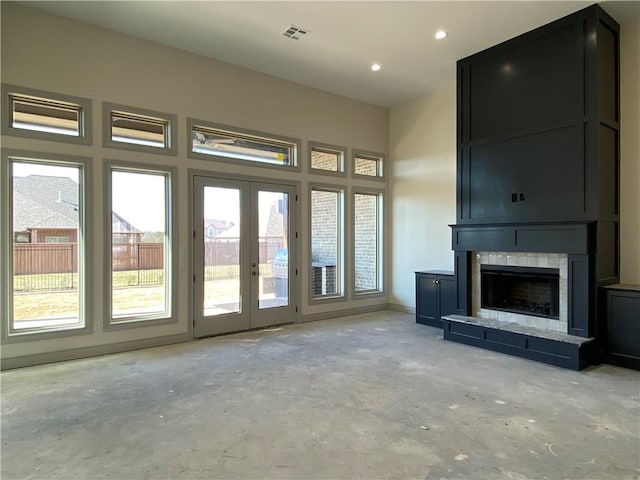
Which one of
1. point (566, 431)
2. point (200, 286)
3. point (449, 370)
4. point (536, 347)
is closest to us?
point (566, 431)

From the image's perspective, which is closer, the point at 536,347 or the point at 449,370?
the point at 449,370

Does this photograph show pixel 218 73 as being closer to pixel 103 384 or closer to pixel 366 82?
pixel 366 82

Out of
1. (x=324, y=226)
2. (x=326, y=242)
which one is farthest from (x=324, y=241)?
(x=324, y=226)

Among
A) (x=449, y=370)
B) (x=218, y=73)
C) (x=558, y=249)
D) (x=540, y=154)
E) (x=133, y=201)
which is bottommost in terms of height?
(x=449, y=370)

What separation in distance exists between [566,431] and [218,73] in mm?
5904

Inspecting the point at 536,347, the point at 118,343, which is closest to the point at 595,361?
the point at 536,347

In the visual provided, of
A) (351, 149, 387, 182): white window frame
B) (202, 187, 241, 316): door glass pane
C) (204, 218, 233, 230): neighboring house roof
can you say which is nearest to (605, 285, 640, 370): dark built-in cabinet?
(351, 149, 387, 182): white window frame

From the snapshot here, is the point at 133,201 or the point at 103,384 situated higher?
the point at 133,201

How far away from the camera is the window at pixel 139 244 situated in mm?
5000

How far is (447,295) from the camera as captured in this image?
611 centimetres

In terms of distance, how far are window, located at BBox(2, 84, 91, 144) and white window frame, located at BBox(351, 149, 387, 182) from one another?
4366 millimetres

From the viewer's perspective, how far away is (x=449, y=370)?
4246 mm

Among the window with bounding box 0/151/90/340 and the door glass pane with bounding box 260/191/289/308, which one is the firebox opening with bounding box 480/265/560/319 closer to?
the door glass pane with bounding box 260/191/289/308

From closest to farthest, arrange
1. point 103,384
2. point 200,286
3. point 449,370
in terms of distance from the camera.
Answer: point 103,384 → point 449,370 → point 200,286
